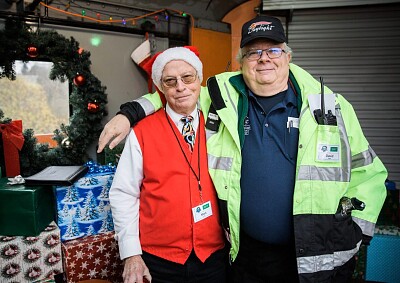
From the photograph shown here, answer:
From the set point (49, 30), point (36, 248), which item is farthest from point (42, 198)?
point (49, 30)

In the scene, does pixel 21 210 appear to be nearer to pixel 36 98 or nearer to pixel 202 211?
pixel 202 211

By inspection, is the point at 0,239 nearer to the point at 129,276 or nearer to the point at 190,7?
the point at 129,276

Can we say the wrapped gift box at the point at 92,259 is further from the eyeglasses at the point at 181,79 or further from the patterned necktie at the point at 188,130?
the eyeglasses at the point at 181,79

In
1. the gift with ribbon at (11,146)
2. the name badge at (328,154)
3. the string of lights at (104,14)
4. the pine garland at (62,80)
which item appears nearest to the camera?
the name badge at (328,154)

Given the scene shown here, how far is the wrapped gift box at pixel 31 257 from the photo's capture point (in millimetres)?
2010

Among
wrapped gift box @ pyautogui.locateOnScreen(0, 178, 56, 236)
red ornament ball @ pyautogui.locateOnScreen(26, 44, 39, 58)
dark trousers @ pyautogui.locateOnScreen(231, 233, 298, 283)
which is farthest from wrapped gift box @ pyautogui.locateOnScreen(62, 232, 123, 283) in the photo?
red ornament ball @ pyautogui.locateOnScreen(26, 44, 39, 58)

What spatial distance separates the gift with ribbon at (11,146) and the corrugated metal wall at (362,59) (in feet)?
11.9

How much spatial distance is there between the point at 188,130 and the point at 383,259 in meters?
2.20

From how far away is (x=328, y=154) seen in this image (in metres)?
1.41

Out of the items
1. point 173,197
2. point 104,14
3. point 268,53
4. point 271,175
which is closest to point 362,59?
point 268,53

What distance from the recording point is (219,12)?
228 inches

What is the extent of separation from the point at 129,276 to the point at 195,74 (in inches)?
42.4

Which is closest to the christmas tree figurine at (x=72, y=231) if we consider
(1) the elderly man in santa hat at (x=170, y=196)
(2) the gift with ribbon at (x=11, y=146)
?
(1) the elderly man in santa hat at (x=170, y=196)

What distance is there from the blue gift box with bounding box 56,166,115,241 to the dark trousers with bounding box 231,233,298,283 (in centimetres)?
112
